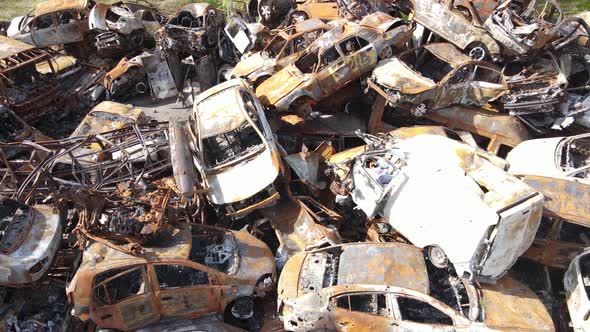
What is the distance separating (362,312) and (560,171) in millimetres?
3870

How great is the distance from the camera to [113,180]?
7.92 meters

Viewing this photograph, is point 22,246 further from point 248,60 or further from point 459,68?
point 459,68

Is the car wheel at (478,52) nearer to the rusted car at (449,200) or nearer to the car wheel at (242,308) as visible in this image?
the rusted car at (449,200)

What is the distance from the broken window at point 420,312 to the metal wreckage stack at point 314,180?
0.08ft

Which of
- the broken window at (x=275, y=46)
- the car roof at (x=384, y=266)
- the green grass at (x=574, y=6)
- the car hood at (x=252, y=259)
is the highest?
the broken window at (x=275, y=46)

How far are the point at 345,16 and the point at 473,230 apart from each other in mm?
7687

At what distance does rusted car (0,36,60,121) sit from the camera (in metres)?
10.5

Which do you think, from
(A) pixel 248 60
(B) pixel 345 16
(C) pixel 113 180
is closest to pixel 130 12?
(A) pixel 248 60

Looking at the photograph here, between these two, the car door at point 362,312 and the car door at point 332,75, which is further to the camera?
the car door at point 332,75

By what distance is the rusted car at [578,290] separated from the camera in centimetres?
545

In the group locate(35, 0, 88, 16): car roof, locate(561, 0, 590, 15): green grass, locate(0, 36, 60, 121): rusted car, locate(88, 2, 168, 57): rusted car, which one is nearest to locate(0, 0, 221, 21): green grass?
locate(88, 2, 168, 57): rusted car

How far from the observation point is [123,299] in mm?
5680

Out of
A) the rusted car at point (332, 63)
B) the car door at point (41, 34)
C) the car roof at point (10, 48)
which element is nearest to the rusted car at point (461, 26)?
the rusted car at point (332, 63)

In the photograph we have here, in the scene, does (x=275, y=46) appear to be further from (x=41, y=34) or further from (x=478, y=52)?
(x=41, y=34)
